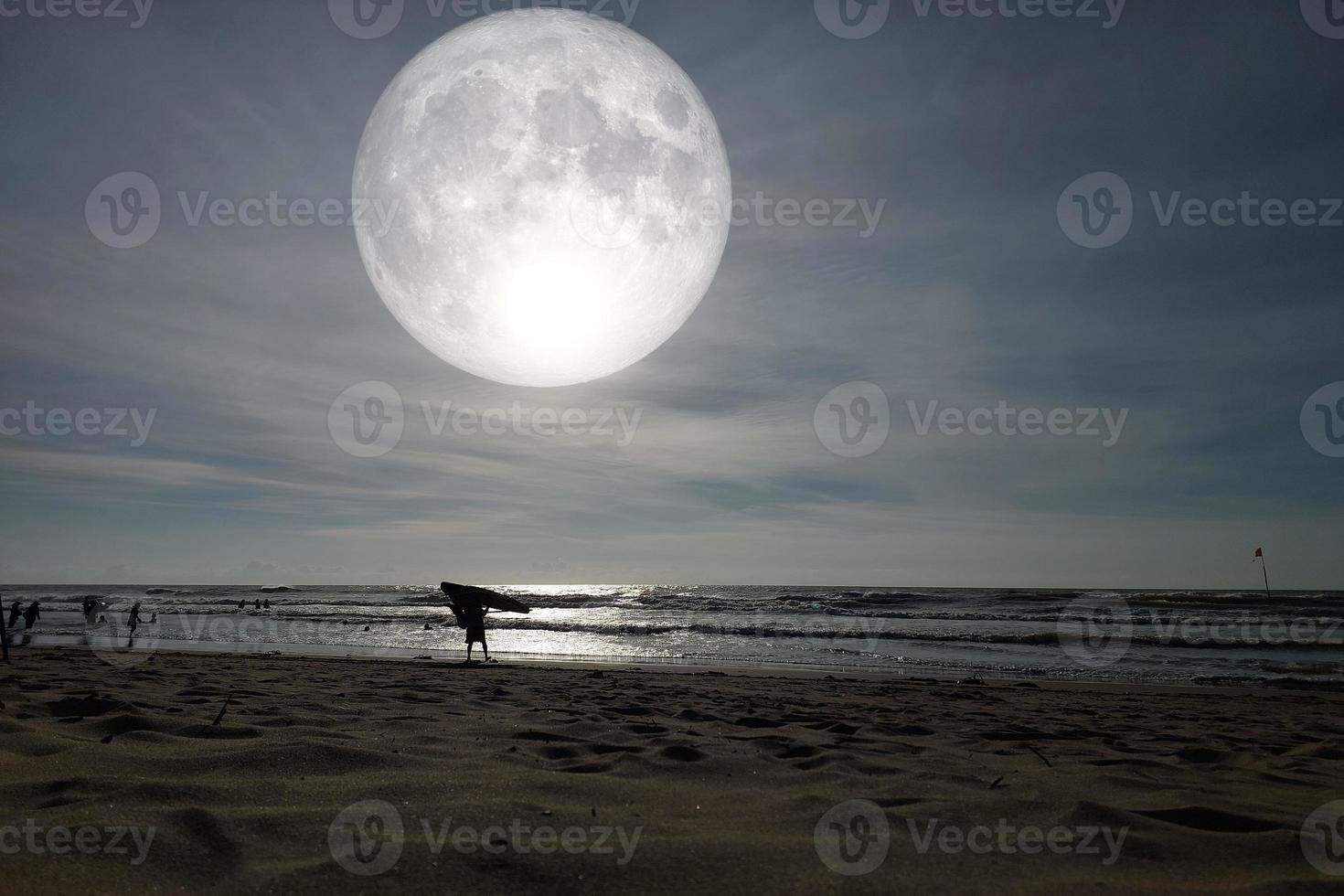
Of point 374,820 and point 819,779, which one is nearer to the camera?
point 374,820

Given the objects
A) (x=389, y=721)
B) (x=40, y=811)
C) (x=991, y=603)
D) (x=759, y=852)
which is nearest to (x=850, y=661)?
(x=389, y=721)

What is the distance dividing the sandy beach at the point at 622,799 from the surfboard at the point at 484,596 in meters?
6.48

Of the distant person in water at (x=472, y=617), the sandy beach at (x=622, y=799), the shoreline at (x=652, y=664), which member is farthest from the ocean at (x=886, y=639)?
the sandy beach at (x=622, y=799)

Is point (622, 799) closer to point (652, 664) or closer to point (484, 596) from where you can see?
point (484, 596)

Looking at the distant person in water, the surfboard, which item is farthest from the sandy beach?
the distant person in water

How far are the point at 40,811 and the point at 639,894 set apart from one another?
3.02m

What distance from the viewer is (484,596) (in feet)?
48.8

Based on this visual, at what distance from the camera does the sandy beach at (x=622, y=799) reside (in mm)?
2750

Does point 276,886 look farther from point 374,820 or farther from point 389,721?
point 389,721

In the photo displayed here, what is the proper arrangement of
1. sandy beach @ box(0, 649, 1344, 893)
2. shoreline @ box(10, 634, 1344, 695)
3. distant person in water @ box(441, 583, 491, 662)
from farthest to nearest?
distant person in water @ box(441, 583, 491, 662), shoreline @ box(10, 634, 1344, 695), sandy beach @ box(0, 649, 1344, 893)

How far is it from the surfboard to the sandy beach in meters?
6.48

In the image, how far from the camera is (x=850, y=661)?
57.9 feet

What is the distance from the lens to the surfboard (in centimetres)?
1418

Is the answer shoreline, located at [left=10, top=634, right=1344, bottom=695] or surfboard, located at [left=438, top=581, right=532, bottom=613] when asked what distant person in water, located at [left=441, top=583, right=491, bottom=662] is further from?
shoreline, located at [left=10, top=634, right=1344, bottom=695]
